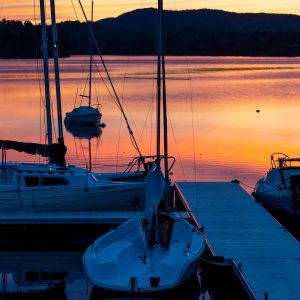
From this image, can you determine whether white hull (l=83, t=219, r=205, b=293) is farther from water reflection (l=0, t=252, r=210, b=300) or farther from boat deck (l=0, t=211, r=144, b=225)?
boat deck (l=0, t=211, r=144, b=225)

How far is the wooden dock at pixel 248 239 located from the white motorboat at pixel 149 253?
853 mm

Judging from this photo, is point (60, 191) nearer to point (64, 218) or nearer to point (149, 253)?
point (64, 218)

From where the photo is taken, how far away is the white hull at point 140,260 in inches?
498

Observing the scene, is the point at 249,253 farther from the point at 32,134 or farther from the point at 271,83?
the point at 271,83

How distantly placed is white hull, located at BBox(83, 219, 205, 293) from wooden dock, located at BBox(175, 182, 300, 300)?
0.80 meters

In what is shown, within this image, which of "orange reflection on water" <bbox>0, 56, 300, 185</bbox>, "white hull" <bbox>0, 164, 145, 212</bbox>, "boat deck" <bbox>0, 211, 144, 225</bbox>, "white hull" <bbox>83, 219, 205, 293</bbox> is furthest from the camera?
"orange reflection on water" <bbox>0, 56, 300, 185</bbox>

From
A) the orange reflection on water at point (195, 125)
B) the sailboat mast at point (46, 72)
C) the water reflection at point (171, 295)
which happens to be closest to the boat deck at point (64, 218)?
the water reflection at point (171, 295)

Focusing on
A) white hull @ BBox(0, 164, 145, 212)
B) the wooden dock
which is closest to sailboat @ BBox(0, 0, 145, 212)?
white hull @ BBox(0, 164, 145, 212)

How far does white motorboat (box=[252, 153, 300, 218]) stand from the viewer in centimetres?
1959

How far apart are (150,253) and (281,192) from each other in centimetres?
722

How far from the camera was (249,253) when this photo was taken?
14.5 meters

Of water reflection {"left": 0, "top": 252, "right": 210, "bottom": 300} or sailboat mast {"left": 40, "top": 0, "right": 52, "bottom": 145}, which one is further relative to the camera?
sailboat mast {"left": 40, "top": 0, "right": 52, "bottom": 145}

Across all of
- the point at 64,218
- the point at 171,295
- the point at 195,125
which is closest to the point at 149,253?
the point at 171,295

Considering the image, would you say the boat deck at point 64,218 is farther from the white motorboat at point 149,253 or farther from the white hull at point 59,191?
the white motorboat at point 149,253
